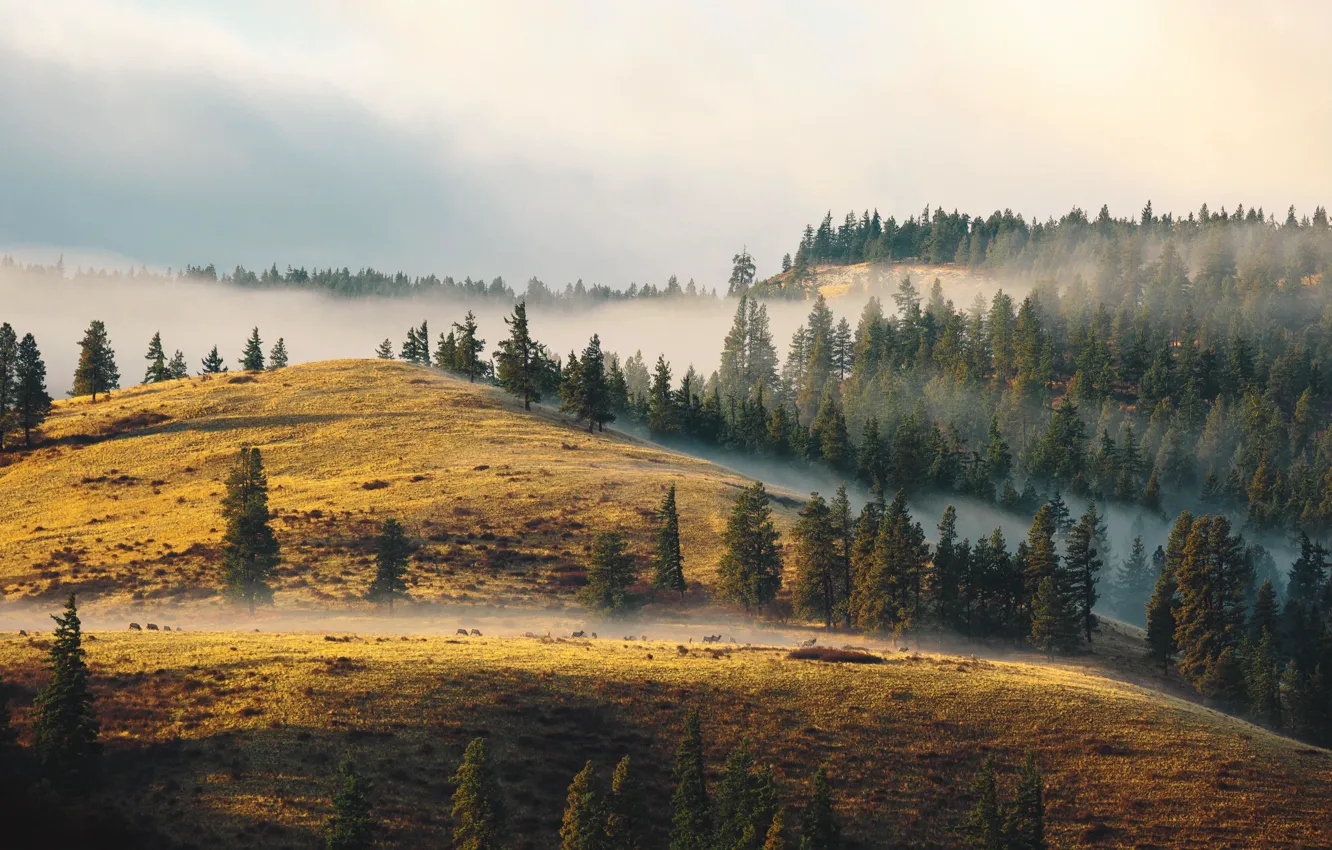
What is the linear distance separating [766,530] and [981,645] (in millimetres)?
22677

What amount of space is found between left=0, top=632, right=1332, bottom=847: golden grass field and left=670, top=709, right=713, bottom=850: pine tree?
5.14m

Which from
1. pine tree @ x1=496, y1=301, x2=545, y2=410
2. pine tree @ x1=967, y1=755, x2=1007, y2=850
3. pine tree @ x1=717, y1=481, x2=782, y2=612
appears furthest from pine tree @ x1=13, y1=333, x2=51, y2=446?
pine tree @ x1=967, y1=755, x2=1007, y2=850

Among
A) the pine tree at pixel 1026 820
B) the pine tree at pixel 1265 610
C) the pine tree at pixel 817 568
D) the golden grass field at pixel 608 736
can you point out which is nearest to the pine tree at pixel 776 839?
the golden grass field at pixel 608 736

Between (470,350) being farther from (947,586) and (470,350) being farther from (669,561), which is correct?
(947,586)

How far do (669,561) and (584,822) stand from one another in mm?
53354

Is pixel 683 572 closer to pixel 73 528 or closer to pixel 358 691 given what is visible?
pixel 358 691

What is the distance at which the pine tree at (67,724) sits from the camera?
51.1 meters

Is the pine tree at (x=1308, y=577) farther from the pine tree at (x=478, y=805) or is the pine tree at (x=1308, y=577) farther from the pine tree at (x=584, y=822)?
the pine tree at (x=478, y=805)

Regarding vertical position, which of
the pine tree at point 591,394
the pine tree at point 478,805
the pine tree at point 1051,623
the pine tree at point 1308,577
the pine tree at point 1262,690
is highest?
the pine tree at point 591,394

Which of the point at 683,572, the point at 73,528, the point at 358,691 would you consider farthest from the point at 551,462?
the point at 358,691

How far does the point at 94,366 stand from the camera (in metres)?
175

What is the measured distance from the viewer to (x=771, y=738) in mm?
63719

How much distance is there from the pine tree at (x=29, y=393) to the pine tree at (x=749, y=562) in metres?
98.3

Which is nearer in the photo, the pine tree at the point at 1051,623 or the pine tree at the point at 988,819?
the pine tree at the point at 988,819
